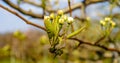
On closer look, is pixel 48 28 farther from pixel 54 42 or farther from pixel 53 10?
pixel 53 10

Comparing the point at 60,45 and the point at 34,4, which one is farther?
the point at 34,4

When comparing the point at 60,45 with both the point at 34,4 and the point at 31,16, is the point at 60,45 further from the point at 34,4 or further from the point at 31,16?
the point at 34,4

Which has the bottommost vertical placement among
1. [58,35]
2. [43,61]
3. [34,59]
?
[43,61]

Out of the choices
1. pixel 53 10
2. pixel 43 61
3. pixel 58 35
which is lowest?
pixel 43 61

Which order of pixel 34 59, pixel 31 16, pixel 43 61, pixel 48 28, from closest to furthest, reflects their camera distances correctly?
pixel 48 28 → pixel 31 16 → pixel 34 59 → pixel 43 61

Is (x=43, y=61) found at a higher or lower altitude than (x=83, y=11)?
lower

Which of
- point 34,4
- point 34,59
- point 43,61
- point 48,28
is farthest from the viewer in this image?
point 43,61

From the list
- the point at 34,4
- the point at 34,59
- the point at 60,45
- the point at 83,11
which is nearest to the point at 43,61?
the point at 34,59

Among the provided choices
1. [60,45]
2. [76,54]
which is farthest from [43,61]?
[60,45]

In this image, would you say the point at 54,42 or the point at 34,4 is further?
the point at 34,4
